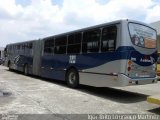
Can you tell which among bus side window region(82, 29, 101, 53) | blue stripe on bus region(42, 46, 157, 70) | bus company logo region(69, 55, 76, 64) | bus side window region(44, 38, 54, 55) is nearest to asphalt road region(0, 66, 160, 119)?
blue stripe on bus region(42, 46, 157, 70)

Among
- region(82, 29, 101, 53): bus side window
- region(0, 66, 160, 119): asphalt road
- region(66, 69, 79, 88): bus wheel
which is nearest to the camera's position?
region(0, 66, 160, 119): asphalt road

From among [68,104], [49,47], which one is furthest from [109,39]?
[49,47]

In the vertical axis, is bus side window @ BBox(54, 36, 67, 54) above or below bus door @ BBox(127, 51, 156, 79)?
above

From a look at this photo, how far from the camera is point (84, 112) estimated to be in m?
8.48

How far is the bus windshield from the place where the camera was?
11.1 m

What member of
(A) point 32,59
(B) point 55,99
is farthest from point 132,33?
(A) point 32,59

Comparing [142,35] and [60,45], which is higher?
[142,35]

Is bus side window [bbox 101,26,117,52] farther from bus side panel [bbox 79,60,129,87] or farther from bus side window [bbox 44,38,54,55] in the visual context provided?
bus side window [bbox 44,38,54,55]

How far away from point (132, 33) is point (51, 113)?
185 inches

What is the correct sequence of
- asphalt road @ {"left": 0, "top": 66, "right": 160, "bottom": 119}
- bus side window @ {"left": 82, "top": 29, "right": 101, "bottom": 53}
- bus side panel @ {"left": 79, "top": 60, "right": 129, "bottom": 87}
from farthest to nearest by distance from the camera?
bus side window @ {"left": 82, "top": 29, "right": 101, "bottom": 53} < bus side panel @ {"left": 79, "top": 60, "right": 129, "bottom": 87} < asphalt road @ {"left": 0, "top": 66, "right": 160, "bottom": 119}

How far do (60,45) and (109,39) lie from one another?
488 centimetres

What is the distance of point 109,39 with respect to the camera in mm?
11367

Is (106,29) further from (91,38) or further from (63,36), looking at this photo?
(63,36)

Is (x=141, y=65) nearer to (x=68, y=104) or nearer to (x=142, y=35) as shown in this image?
(x=142, y=35)
